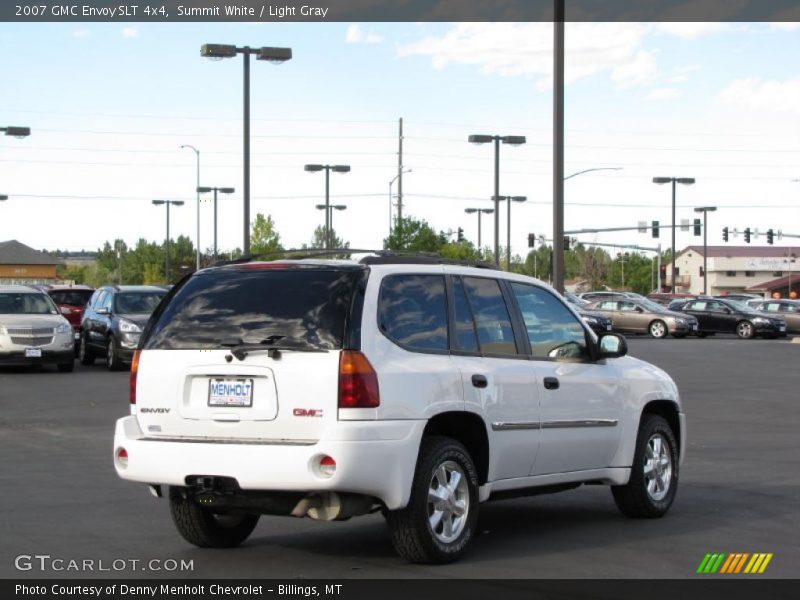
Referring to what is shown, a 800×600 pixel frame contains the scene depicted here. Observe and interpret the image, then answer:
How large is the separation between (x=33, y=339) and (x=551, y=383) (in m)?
20.0

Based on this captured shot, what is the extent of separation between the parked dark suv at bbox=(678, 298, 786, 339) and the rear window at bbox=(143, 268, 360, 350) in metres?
43.3

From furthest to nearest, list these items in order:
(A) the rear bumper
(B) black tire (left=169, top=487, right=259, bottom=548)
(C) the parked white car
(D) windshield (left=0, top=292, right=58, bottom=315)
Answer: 1. (D) windshield (left=0, top=292, right=58, bottom=315)
2. (C) the parked white car
3. (B) black tire (left=169, top=487, right=259, bottom=548)
4. (A) the rear bumper

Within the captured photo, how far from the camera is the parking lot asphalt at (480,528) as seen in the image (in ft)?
26.2

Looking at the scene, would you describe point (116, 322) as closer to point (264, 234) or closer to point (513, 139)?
point (513, 139)

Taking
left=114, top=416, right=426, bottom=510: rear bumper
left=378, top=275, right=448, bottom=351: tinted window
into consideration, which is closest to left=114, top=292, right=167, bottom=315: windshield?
left=378, top=275, right=448, bottom=351: tinted window

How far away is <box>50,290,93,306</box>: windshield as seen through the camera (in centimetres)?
3609

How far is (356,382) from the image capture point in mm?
7473

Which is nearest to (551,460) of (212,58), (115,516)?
(115,516)

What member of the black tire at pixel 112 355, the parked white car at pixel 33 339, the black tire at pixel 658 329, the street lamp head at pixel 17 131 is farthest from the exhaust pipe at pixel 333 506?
the black tire at pixel 658 329

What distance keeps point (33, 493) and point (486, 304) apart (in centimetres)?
457

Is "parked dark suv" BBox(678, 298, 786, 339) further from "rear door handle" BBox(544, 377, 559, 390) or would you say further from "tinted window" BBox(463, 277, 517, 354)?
"tinted window" BBox(463, 277, 517, 354)

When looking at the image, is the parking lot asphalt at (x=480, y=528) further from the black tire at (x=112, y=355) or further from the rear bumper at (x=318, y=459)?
the black tire at (x=112, y=355)

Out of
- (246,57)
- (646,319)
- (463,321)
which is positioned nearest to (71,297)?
(246,57)

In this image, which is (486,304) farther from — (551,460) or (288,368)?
(288,368)
